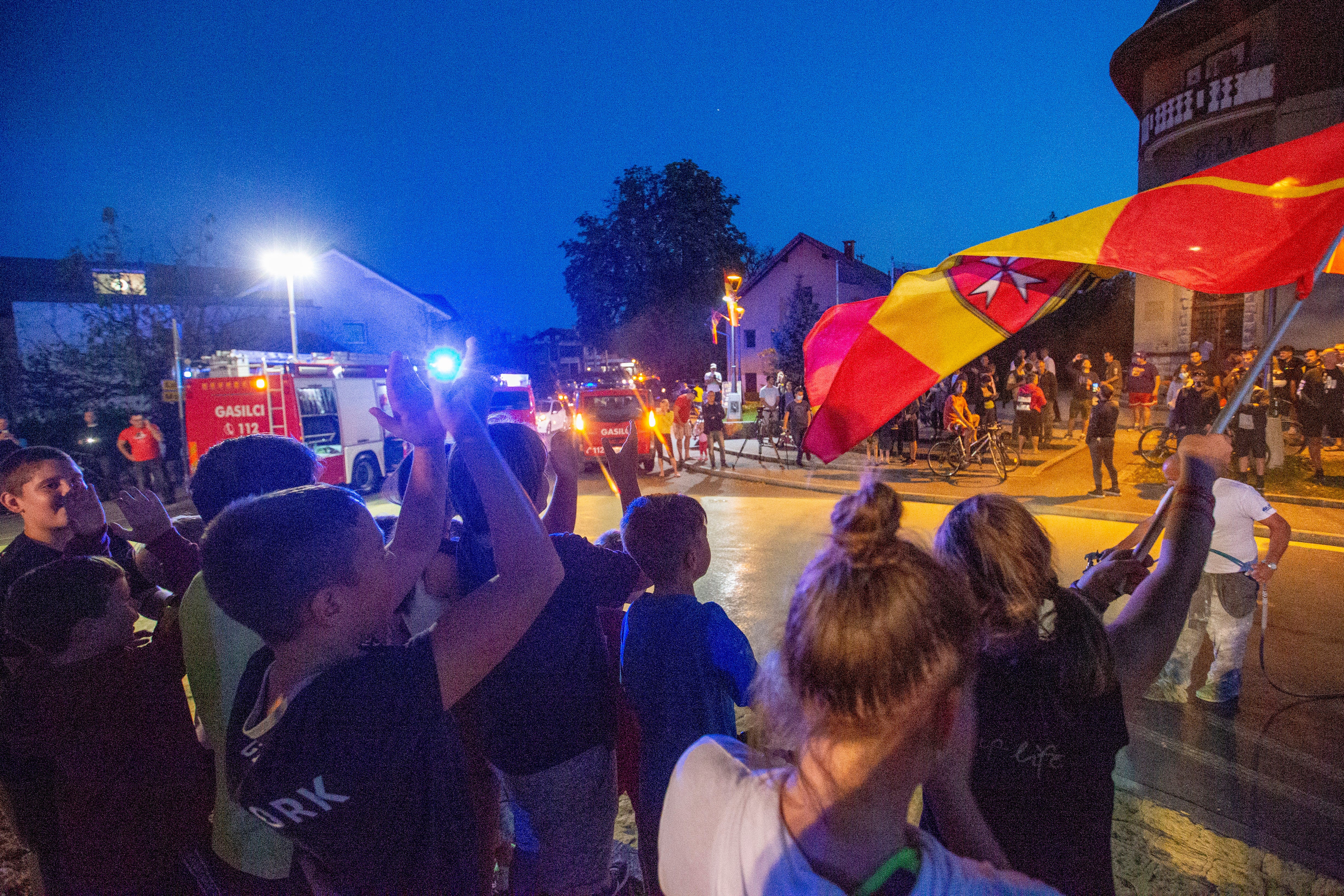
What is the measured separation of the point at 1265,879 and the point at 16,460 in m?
5.45

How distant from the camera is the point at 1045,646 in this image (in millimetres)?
1552

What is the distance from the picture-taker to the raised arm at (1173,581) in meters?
1.64

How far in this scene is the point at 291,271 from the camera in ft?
77.5

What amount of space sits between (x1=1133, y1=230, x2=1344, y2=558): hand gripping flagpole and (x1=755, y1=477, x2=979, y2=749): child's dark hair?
4.81 ft

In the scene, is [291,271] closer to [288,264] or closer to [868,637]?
[288,264]

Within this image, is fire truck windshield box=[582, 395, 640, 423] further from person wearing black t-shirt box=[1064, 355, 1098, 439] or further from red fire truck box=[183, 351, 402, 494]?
person wearing black t-shirt box=[1064, 355, 1098, 439]

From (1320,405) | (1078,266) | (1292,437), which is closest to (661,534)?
(1078,266)

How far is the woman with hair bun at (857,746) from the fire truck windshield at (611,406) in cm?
1492

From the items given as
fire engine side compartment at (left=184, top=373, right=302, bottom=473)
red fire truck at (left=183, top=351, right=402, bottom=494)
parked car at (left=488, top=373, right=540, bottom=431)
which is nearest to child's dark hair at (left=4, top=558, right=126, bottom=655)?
red fire truck at (left=183, top=351, right=402, bottom=494)

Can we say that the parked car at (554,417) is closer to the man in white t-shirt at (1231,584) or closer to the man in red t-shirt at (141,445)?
the man in red t-shirt at (141,445)

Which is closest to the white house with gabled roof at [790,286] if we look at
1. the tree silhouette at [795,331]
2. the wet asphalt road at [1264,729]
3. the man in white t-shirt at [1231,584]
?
the tree silhouette at [795,331]

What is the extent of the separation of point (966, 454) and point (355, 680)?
13470 millimetres

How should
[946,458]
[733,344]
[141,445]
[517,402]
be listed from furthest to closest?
[733,344]
[517,402]
[946,458]
[141,445]

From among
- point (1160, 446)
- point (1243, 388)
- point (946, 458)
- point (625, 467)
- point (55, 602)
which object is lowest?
point (946, 458)
